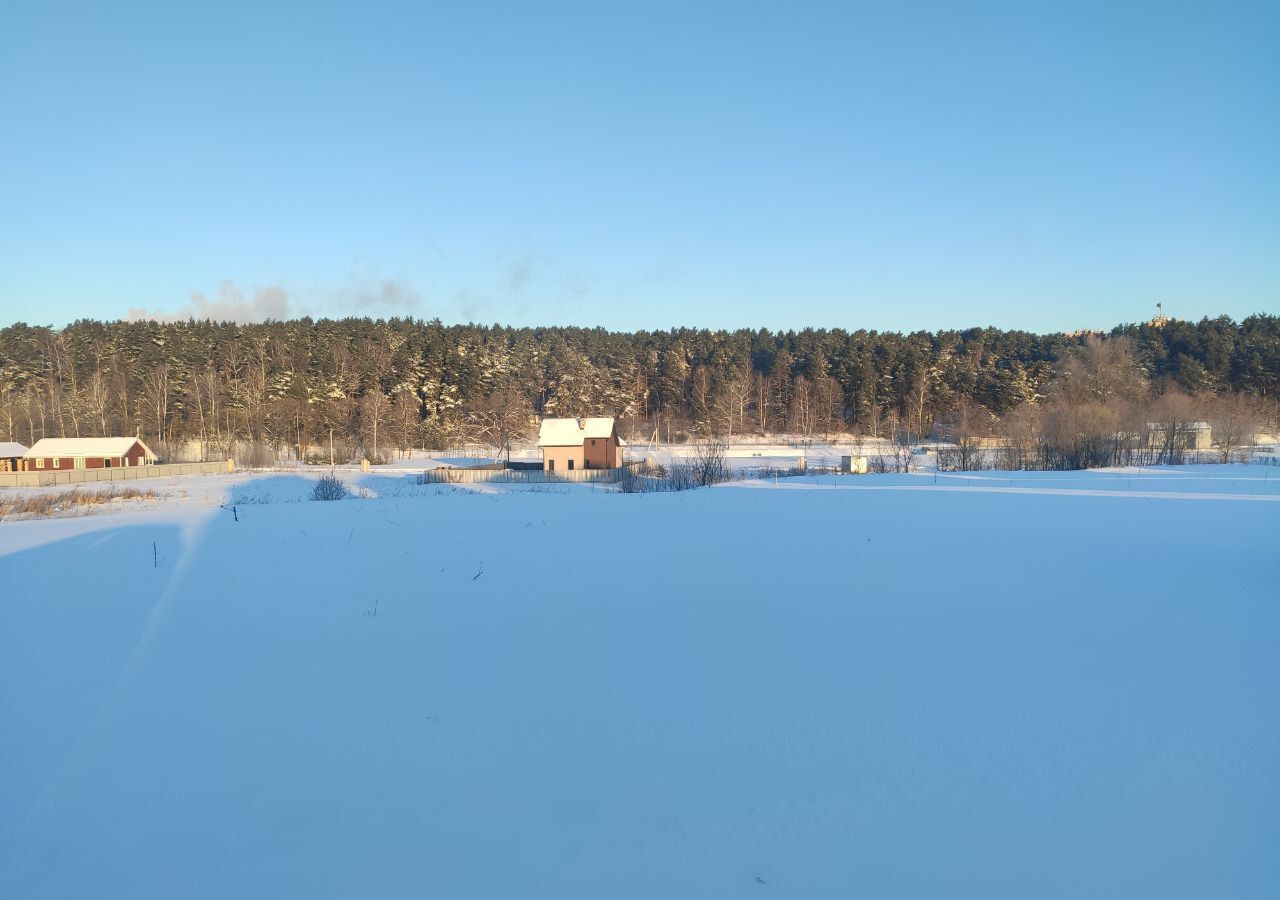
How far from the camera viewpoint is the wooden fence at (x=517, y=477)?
29750 mm

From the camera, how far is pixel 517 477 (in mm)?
30672

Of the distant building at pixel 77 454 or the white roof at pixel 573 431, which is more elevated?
the white roof at pixel 573 431

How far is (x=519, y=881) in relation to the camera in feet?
10.3

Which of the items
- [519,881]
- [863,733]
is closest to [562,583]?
[863,733]

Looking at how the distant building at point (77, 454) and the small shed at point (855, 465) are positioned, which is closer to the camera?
the small shed at point (855, 465)

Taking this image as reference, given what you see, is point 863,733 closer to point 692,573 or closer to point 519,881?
point 519,881

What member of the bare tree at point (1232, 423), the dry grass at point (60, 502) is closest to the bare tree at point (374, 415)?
the dry grass at point (60, 502)

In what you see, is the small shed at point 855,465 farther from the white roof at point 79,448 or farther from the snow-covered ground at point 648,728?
the white roof at point 79,448

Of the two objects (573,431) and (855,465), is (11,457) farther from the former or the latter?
(855,465)

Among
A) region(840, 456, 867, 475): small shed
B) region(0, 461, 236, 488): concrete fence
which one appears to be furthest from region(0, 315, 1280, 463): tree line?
region(840, 456, 867, 475): small shed

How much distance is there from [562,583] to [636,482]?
62.6 ft

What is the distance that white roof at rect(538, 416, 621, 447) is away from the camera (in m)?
36.3

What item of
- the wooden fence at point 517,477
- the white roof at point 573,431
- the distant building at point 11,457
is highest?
the white roof at point 573,431

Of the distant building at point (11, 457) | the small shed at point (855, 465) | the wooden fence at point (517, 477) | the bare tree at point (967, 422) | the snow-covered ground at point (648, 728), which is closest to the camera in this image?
the snow-covered ground at point (648, 728)
